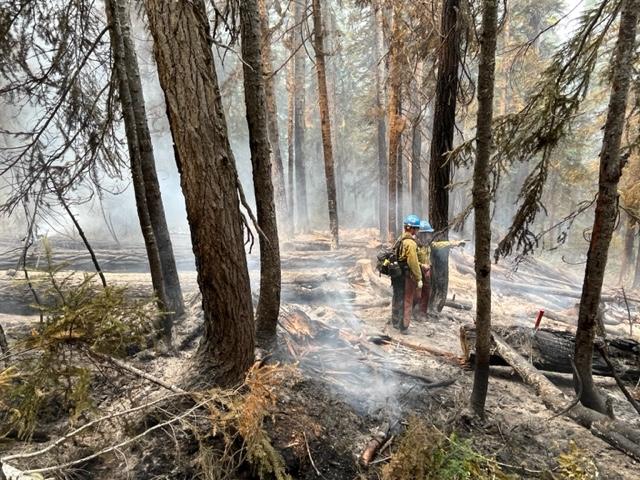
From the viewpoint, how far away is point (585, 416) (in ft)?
13.0

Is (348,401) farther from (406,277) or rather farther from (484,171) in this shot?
(406,277)

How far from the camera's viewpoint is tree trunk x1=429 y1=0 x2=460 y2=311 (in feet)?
21.7

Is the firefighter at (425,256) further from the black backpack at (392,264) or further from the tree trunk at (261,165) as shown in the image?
the tree trunk at (261,165)

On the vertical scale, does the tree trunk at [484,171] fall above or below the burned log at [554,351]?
above

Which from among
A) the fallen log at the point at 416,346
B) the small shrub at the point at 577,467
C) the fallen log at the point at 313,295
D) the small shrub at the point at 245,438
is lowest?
the fallen log at the point at 416,346

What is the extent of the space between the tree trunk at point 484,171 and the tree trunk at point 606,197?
49.8 inches

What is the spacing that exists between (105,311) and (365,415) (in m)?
3.02

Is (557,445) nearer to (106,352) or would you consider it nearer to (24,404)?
(106,352)

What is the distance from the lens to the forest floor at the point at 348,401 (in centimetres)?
327

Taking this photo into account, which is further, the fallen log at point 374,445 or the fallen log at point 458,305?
the fallen log at point 458,305

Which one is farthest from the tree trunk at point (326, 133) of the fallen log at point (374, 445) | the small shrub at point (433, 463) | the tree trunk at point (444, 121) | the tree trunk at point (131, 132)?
the small shrub at point (433, 463)

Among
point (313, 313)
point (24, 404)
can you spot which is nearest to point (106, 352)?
point (24, 404)

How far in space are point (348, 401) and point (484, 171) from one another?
306cm

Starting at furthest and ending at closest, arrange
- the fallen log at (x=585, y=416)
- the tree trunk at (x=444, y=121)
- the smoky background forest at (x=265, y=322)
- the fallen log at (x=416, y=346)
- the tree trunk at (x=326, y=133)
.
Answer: the tree trunk at (x=326, y=133)
the tree trunk at (x=444, y=121)
the fallen log at (x=416, y=346)
the fallen log at (x=585, y=416)
the smoky background forest at (x=265, y=322)
